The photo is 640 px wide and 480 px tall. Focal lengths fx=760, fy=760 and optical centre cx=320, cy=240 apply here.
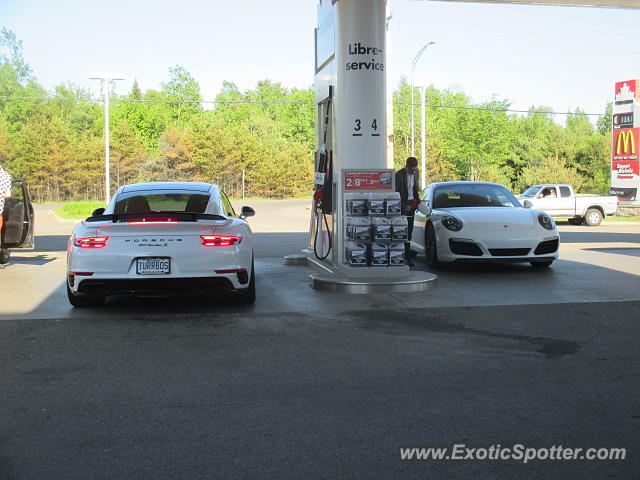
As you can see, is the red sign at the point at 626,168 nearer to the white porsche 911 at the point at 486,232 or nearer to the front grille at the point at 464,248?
the white porsche 911 at the point at 486,232

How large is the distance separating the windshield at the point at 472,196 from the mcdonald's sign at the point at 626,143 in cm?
2542

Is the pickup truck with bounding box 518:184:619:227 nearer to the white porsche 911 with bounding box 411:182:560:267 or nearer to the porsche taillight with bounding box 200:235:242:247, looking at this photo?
the white porsche 911 with bounding box 411:182:560:267

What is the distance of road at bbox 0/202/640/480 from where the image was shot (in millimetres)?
3734

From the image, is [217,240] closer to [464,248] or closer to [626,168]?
[464,248]

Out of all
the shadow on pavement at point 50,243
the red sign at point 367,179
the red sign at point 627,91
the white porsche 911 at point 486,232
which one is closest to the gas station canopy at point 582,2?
the white porsche 911 at point 486,232

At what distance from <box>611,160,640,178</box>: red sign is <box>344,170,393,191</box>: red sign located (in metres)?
28.7

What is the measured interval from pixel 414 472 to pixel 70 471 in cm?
161

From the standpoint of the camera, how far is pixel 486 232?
11555 mm

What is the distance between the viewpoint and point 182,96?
301 feet

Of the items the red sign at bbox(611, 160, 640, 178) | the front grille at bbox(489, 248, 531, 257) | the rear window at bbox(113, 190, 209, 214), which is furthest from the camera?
the red sign at bbox(611, 160, 640, 178)

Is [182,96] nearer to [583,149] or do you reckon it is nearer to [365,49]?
[583,149]

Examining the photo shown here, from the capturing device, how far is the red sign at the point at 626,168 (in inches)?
1400

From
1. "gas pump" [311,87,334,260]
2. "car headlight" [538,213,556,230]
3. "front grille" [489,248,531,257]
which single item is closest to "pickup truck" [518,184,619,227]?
"car headlight" [538,213,556,230]

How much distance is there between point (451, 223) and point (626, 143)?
27690 mm
